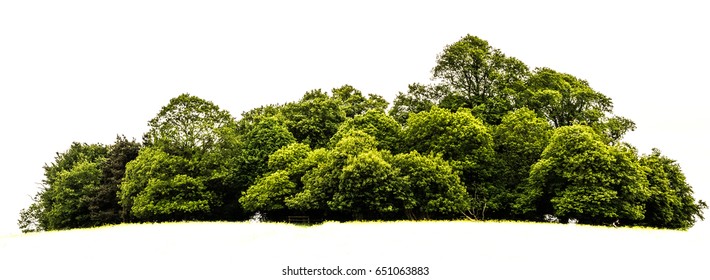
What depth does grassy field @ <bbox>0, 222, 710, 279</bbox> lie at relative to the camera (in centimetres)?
2694

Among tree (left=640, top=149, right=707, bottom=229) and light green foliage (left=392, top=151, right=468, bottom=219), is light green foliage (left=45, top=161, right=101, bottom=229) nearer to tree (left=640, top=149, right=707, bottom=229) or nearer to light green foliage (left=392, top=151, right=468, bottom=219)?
light green foliage (left=392, top=151, right=468, bottom=219)

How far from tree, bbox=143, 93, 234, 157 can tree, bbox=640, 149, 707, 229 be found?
52435 millimetres

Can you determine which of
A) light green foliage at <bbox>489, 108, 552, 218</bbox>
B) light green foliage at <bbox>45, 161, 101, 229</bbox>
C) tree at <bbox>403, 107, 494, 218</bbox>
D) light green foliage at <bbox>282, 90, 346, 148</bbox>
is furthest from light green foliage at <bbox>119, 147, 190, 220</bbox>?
light green foliage at <bbox>489, 108, 552, 218</bbox>

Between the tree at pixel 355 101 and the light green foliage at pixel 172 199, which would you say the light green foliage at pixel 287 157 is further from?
the tree at pixel 355 101

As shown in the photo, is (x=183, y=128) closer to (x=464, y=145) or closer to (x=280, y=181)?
(x=280, y=181)

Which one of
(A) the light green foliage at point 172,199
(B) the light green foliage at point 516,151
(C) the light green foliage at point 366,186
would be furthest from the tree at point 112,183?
(B) the light green foliage at point 516,151

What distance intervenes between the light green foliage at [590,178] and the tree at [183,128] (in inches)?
1591

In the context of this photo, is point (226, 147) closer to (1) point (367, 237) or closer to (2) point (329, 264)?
(1) point (367, 237)

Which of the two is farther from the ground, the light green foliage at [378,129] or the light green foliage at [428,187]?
the light green foliage at [378,129]

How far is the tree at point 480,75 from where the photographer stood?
244ft

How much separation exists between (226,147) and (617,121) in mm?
52054

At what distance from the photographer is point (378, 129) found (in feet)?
228

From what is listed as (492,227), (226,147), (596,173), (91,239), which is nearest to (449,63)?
(596,173)

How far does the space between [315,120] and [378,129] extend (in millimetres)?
13683
